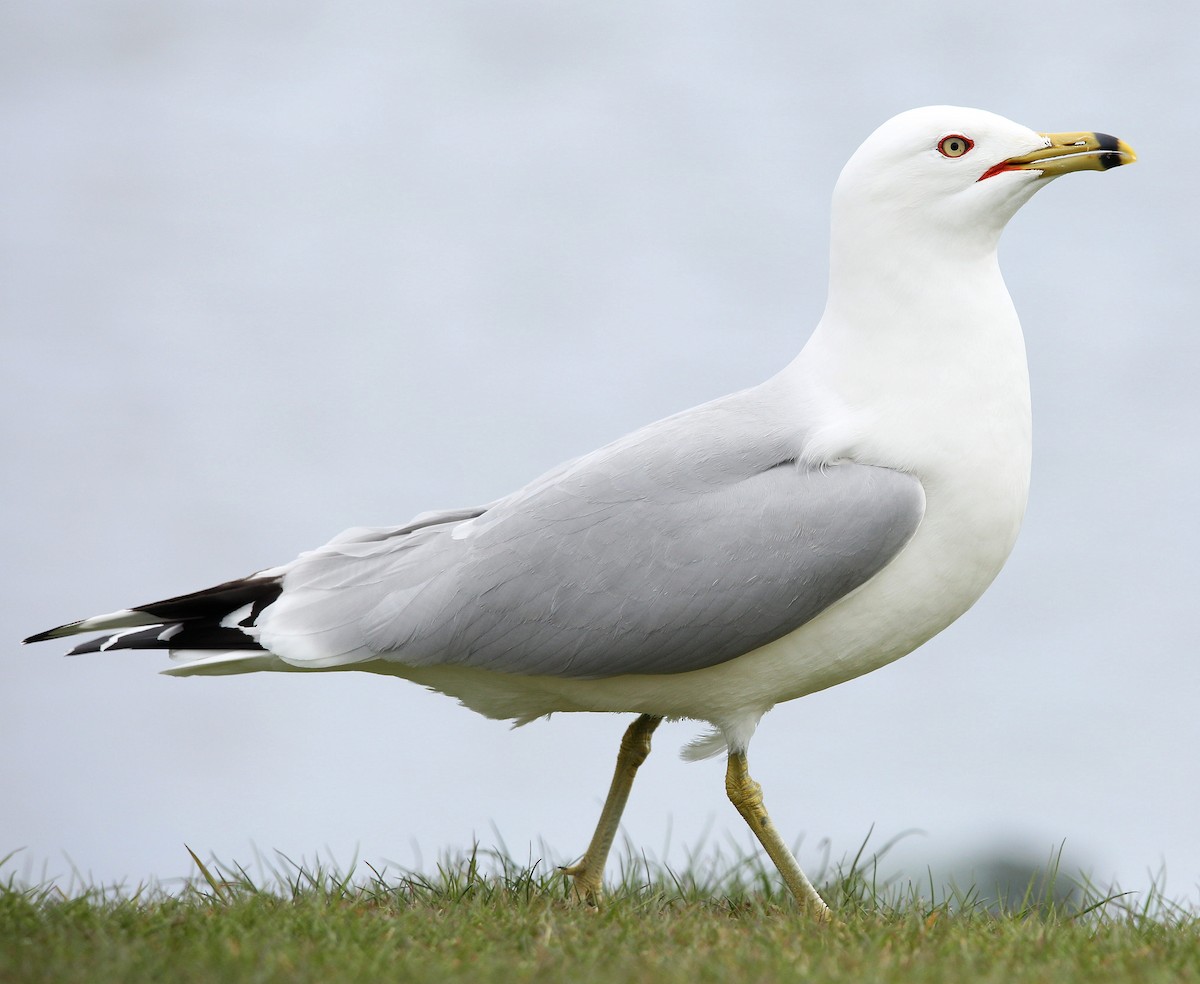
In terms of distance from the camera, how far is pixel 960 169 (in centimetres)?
498

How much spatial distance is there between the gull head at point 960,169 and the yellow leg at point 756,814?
78.3 inches

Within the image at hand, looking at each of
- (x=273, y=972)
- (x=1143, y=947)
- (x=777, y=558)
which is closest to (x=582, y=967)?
(x=273, y=972)

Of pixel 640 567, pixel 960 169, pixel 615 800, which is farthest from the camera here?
pixel 615 800

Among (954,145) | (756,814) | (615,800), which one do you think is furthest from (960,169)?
(615,800)

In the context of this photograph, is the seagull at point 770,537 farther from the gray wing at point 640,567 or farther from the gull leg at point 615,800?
the gull leg at point 615,800

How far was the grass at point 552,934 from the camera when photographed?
149 inches

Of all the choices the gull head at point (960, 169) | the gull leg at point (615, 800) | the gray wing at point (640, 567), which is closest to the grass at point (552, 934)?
the gull leg at point (615, 800)

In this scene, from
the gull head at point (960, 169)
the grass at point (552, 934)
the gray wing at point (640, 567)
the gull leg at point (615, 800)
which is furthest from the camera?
the gull leg at point (615, 800)

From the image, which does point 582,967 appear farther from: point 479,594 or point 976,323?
point 976,323

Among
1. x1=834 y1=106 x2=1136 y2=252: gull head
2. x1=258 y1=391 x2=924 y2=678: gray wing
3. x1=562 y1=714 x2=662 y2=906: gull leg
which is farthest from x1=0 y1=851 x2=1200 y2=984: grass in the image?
x1=834 y1=106 x2=1136 y2=252: gull head

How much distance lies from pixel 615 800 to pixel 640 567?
4.22 ft

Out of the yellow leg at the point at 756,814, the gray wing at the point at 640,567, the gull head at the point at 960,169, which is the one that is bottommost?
the yellow leg at the point at 756,814

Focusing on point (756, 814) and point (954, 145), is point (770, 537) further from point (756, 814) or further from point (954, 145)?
point (954, 145)

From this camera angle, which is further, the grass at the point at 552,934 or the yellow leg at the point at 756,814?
the yellow leg at the point at 756,814
